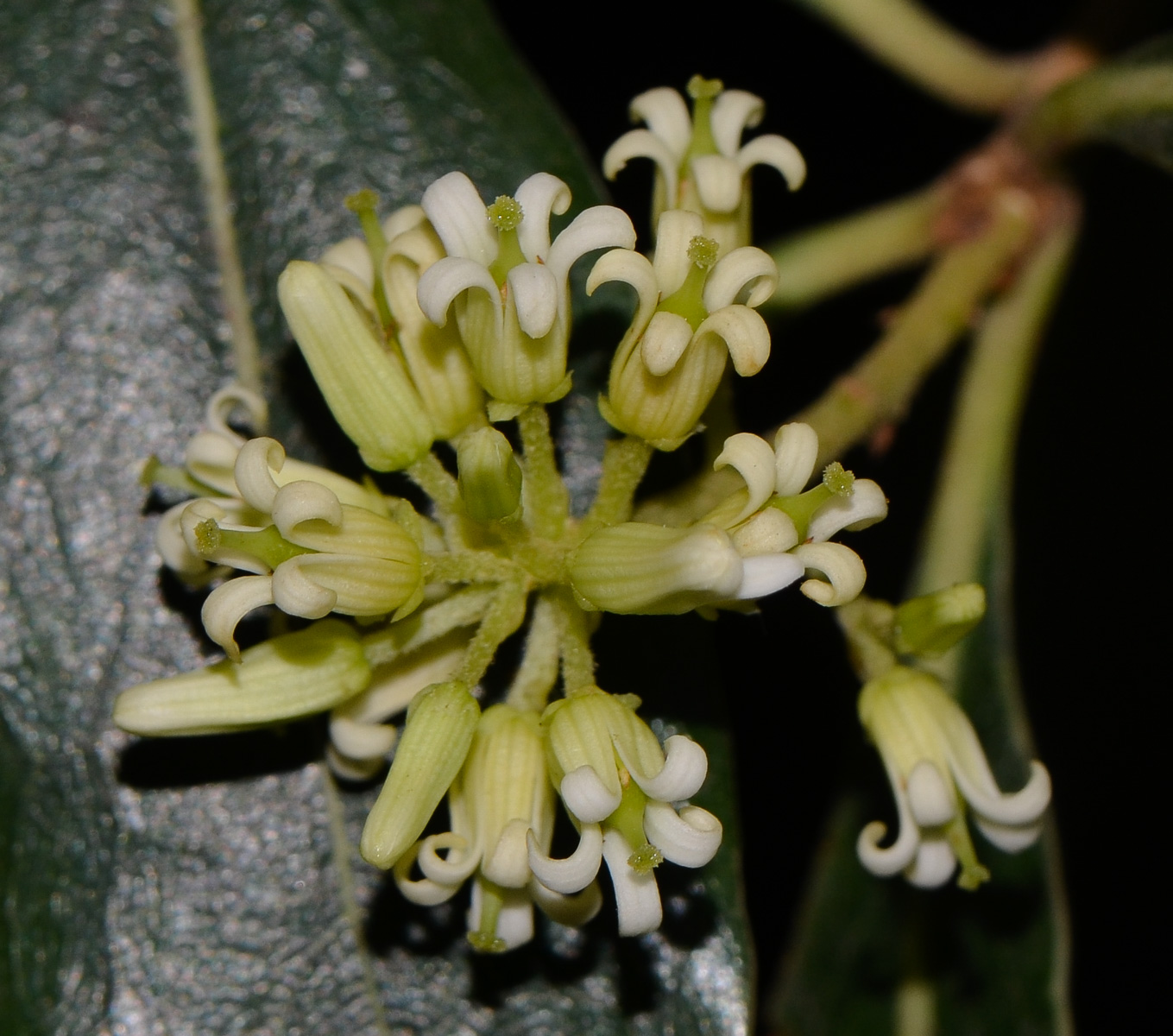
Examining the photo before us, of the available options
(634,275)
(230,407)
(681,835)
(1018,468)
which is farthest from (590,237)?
(1018,468)

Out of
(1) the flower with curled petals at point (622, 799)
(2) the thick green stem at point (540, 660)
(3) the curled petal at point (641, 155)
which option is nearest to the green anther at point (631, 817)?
(1) the flower with curled petals at point (622, 799)

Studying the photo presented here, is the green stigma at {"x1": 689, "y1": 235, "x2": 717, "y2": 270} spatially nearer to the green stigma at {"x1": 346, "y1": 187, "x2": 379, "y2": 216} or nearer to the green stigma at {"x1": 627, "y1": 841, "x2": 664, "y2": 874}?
the green stigma at {"x1": 346, "y1": 187, "x2": 379, "y2": 216}

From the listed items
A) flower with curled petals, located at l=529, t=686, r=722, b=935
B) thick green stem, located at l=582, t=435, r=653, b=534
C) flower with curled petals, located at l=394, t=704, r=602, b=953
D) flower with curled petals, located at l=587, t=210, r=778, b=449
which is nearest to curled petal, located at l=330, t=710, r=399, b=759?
flower with curled petals, located at l=394, t=704, r=602, b=953

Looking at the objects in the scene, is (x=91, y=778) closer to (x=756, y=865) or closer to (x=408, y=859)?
(x=408, y=859)

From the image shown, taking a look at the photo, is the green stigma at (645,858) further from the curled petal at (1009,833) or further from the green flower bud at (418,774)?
the curled petal at (1009,833)

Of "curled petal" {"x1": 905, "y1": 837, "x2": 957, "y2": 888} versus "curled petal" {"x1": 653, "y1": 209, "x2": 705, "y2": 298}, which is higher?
"curled petal" {"x1": 653, "y1": 209, "x2": 705, "y2": 298}

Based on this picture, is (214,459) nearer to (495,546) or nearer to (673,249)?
(495,546)
